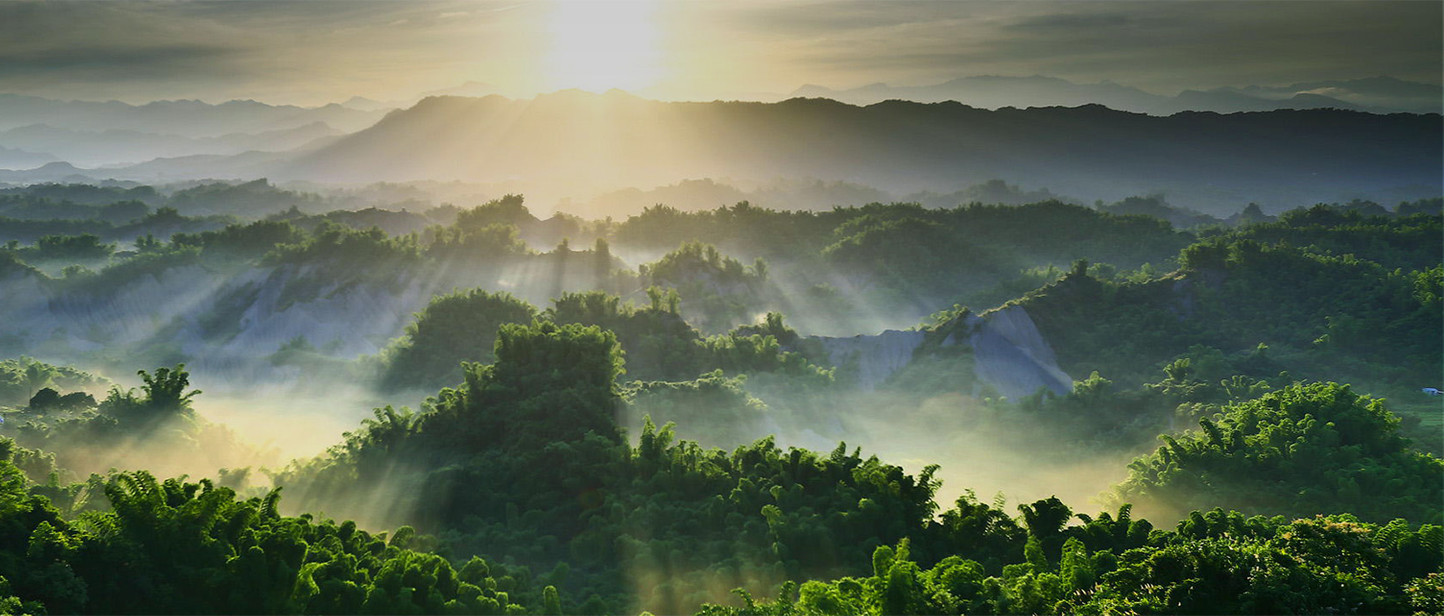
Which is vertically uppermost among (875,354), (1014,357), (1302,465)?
(1014,357)

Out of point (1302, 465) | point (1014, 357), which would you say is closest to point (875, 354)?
point (1014, 357)

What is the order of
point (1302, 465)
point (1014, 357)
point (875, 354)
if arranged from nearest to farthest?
1. point (1302, 465)
2. point (1014, 357)
3. point (875, 354)

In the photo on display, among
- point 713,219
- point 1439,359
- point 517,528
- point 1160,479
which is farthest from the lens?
point 713,219

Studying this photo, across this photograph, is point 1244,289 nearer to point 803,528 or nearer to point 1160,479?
point 1160,479

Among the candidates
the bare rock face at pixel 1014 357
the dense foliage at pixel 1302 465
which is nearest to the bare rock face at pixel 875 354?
the bare rock face at pixel 1014 357

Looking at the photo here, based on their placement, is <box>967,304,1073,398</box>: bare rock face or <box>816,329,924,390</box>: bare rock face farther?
<box>816,329,924,390</box>: bare rock face

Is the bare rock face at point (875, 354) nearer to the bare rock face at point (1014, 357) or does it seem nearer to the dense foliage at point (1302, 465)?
the bare rock face at point (1014, 357)

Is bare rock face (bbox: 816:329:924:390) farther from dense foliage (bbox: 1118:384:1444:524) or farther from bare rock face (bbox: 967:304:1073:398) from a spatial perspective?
dense foliage (bbox: 1118:384:1444:524)

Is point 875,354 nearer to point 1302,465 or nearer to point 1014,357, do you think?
point 1014,357

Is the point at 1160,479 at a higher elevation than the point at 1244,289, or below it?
below

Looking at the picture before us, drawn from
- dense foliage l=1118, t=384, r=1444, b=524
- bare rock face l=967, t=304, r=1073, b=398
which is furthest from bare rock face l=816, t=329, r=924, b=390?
dense foliage l=1118, t=384, r=1444, b=524

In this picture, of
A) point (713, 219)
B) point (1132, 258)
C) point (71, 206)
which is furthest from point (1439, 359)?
point (71, 206)
